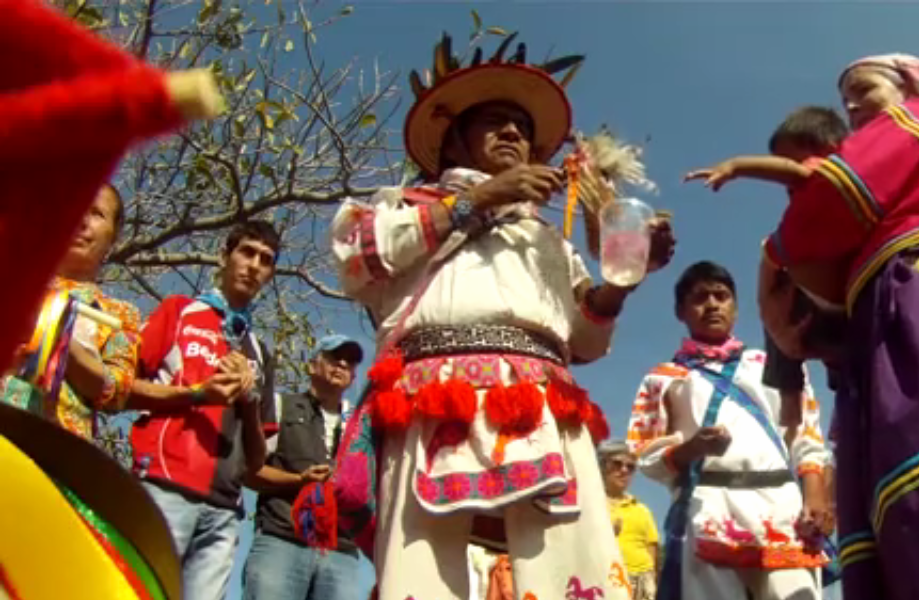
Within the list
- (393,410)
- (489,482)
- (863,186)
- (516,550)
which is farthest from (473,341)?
(863,186)

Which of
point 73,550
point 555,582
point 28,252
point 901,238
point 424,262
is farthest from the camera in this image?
point 424,262

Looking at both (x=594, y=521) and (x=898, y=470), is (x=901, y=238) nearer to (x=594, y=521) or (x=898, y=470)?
(x=898, y=470)

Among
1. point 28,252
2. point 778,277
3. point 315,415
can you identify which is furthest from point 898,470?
point 315,415

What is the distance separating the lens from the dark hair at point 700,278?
4.29 metres

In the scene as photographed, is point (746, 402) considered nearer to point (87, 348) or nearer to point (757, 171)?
point (757, 171)

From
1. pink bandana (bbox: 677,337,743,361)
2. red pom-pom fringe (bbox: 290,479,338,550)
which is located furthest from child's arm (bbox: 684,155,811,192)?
pink bandana (bbox: 677,337,743,361)

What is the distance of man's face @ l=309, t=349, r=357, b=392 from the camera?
4902 mm

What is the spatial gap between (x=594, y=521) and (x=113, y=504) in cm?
162

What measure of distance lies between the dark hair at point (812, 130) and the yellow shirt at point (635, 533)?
4109 mm

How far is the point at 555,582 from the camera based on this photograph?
247cm

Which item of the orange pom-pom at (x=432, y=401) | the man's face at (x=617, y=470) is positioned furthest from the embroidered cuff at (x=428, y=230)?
the man's face at (x=617, y=470)

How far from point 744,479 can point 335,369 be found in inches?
74.8

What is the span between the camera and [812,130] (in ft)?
8.94

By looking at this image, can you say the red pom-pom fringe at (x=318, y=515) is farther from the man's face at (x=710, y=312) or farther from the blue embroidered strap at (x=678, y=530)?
the man's face at (x=710, y=312)
